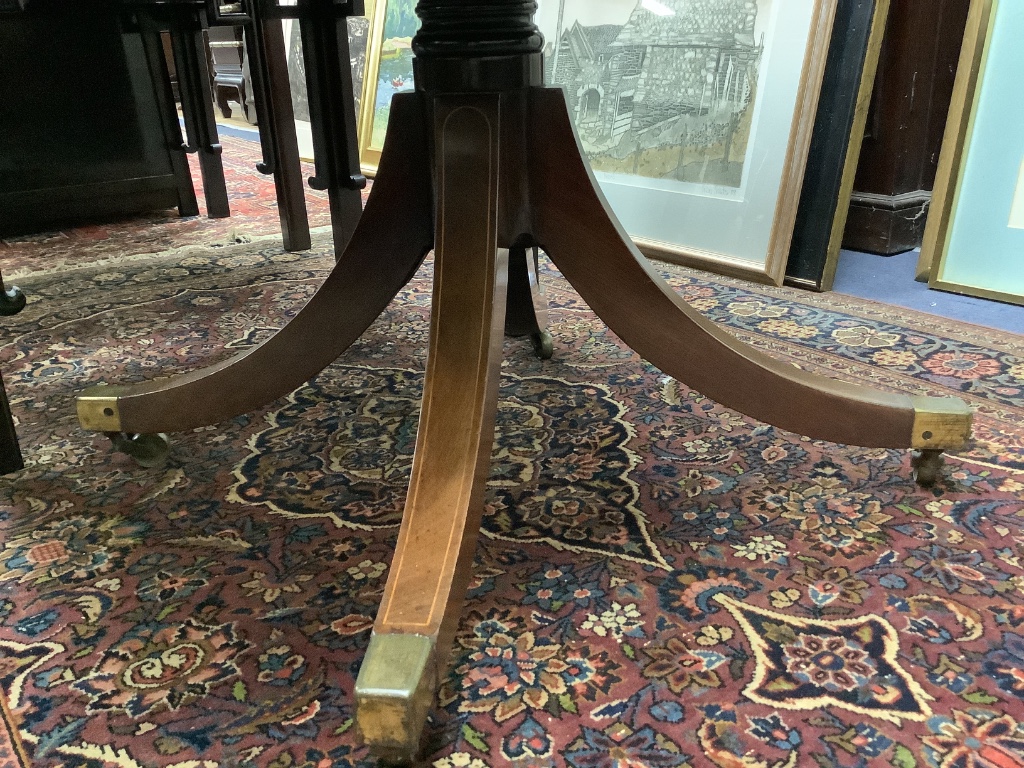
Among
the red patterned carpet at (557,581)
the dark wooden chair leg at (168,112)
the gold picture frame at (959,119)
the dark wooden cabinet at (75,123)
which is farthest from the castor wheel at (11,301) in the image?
the gold picture frame at (959,119)

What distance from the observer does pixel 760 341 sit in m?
1.16

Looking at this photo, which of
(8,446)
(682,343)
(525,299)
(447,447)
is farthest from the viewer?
(525,299)

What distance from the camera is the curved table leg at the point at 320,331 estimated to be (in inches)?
29.2

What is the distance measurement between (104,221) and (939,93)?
6.53 ft

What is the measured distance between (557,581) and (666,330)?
0.79 ft

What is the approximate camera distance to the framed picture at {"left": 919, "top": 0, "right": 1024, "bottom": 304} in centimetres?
129

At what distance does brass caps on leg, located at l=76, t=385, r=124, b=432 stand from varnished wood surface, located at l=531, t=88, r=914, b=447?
463 millimetres

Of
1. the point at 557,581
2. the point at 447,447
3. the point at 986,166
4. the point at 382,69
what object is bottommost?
the point at 557,581

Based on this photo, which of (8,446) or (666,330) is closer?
(666,330)

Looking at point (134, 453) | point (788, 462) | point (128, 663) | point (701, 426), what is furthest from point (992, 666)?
point (134, 453)

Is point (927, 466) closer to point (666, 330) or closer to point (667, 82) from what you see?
point (666, 330)

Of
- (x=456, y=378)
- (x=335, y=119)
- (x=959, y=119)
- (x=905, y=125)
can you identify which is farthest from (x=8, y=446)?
(x=905, y=125)

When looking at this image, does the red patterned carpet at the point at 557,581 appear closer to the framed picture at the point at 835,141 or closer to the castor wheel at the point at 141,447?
the castor wheel at the point at 141,447

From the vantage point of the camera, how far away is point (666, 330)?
28.2 inches
